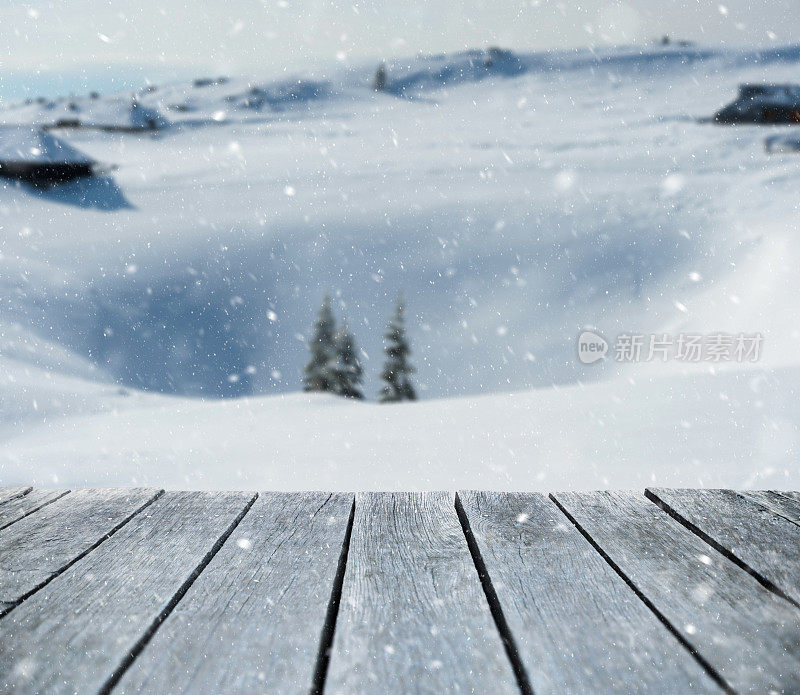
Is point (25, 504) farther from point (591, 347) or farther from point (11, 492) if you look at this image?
point (591, 347)

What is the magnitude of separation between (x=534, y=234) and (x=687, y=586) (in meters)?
16.5

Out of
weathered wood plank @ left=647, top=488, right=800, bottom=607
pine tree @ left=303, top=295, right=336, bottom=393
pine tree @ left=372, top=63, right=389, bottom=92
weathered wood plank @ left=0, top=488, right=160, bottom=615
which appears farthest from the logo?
pine tree @ left=372, top=63, right=389, bottom=92

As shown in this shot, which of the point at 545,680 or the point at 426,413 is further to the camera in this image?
the point at 426,413

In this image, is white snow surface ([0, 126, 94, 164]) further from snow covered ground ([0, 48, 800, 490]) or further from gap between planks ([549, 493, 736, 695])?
gap between planks ([549, 493, 736, 695])

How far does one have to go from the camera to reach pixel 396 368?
453 inches

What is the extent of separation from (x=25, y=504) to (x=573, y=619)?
4.60ft

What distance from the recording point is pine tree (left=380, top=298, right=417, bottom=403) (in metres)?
11.4

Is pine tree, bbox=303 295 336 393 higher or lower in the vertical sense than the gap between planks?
lower

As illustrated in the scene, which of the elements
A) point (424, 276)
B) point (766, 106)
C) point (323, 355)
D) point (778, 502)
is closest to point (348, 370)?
point (323, 355)

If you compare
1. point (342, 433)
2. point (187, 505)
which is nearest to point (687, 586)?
point (187, 505)

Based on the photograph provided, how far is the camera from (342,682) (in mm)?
880

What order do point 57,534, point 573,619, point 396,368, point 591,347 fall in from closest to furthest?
point 573,619 < point 57,534 < point 591,347 < point 396,368

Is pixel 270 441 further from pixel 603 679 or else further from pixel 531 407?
pixel 603 679

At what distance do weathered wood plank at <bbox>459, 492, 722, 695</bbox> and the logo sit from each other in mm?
8214
